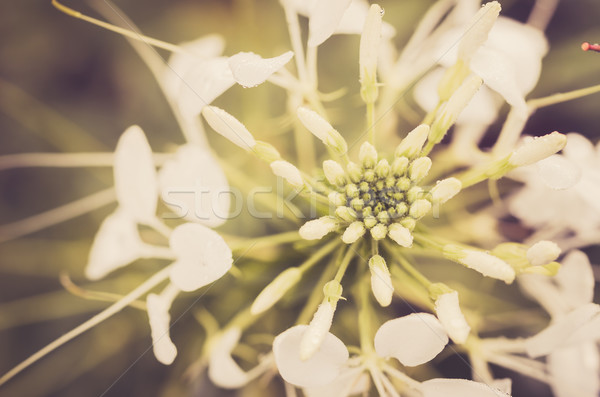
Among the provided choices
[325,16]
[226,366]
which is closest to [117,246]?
[226,366]

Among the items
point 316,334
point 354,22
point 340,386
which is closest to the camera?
point 316,334

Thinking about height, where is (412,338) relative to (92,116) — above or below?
below

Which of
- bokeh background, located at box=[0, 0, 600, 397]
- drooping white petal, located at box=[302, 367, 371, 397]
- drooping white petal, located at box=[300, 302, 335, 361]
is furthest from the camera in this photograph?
bokeh background, located at box=[0, 0, 600, 397]

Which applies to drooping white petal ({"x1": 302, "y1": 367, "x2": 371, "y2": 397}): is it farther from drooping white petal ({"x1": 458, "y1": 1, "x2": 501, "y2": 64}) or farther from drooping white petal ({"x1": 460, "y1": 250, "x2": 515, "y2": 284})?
drooping white petal ({"x1": 458, "y1": 1, "x2": 501, "y2": 64})

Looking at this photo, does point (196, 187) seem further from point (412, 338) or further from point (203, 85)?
point (412, 338)

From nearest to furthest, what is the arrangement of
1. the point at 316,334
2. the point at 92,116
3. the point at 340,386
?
1. the point at 316,334
2. the point at 340,386
3. the point at 92,116

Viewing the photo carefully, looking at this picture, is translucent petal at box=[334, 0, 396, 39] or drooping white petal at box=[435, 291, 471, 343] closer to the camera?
→ drooping white petal at box=[435, 291, 471, 343]

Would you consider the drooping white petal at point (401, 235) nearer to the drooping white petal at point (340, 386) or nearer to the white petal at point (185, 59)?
the drooping white petal at point (340, 386)

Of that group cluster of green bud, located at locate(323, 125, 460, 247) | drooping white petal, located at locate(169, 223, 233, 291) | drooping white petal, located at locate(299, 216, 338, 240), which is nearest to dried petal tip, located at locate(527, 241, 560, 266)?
cluster of green bud, located at locate(323, 125, 460, 247)
